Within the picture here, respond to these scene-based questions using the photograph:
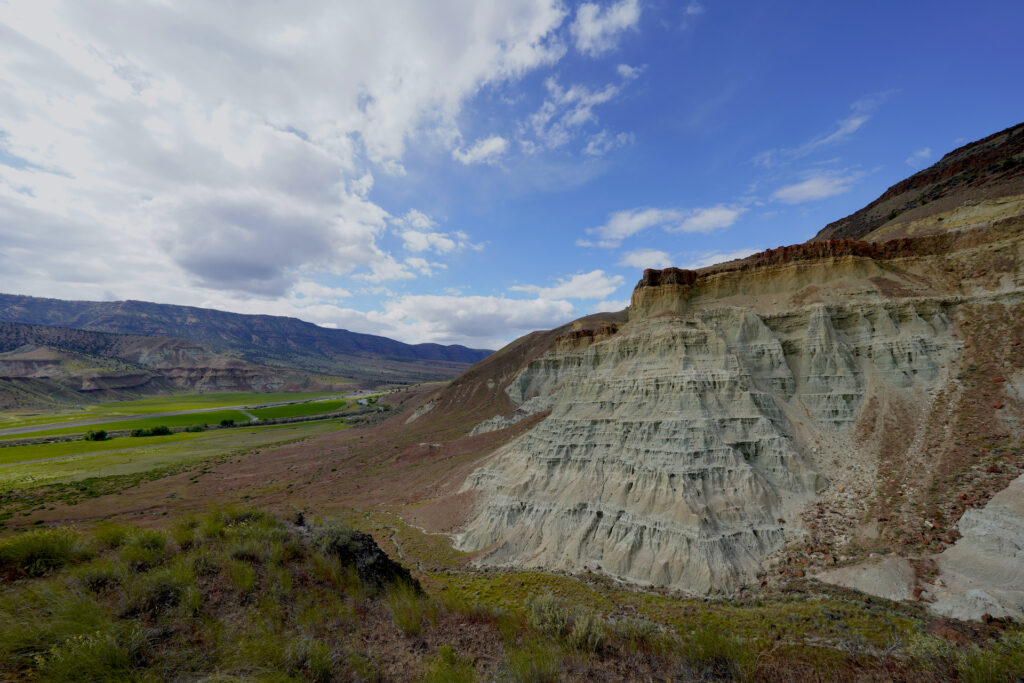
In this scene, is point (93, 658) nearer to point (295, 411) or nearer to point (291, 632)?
point (291, 632)

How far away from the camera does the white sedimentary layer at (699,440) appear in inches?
752

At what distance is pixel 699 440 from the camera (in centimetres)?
2153

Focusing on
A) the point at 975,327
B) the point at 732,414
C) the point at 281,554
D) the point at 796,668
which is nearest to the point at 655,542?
the point at 732,414

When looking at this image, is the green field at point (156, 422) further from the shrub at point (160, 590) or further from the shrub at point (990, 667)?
the shrub at point (990, 667)

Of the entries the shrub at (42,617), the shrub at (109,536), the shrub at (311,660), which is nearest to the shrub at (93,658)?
the shrub at (42,617)

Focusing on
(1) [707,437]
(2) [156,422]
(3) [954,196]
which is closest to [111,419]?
(2) [156,422]

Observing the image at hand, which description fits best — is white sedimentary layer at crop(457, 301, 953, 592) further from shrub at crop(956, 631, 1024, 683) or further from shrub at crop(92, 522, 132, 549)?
shrub at crop(92, 522, 132, 549)

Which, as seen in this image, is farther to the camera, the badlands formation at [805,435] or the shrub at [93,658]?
the badlands formation at [805,435]

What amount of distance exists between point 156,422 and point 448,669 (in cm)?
12859

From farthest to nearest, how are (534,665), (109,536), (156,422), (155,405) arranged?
(155,405), (156,422), (109,536), (534,665)

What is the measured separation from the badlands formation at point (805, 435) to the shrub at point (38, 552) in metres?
19.6

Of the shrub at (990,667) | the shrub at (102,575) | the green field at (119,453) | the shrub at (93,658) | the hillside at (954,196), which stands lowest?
the green field at (119,453)

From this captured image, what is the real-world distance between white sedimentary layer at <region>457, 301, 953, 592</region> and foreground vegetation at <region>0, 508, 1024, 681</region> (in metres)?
7.71

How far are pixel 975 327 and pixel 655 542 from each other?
24.3m
